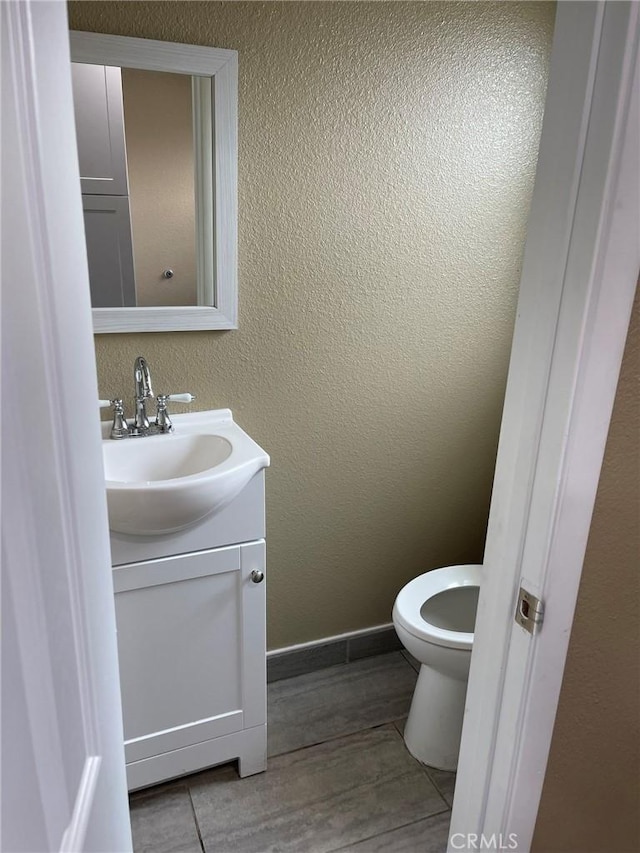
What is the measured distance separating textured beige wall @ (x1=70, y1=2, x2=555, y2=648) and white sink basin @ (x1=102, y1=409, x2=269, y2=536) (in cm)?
15

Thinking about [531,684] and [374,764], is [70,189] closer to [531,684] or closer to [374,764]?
[531,684]

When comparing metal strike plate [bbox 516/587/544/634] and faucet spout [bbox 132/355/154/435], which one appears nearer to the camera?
metal strike plate [bbox 516/587/544/634]

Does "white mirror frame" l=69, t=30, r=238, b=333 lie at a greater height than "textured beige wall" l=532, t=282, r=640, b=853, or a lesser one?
greater

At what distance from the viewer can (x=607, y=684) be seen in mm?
822

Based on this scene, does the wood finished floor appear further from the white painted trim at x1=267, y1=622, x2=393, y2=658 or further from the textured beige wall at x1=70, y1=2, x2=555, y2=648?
the textured beige wall at x1=70, y1=2, x2=555, y2=648

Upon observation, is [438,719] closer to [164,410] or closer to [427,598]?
[427,598]

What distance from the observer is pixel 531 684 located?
2.69ft

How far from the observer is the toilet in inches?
65.2

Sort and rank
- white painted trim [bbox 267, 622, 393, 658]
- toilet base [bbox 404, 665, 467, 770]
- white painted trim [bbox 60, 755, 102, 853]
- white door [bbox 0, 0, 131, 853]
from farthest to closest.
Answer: white painted trim [bbox 267, 622, 393, 658]
toilet base [bbox 404, 665, 467, 770]
white painted trim [bbox 60, 755, 102, 853]
white door [bbox 0, 0, 131, 853]

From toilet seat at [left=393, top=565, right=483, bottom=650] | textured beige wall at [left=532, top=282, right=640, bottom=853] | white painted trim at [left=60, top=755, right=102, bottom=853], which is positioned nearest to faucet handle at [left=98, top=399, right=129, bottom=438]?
toilet seat at [left=393, top=565, right=483, bottom=650]

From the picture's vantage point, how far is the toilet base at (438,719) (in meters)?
1.75

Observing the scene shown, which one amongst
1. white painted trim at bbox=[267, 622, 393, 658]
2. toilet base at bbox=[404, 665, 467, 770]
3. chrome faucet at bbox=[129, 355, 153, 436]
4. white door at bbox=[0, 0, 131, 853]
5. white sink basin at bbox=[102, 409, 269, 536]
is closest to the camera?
white door at bbox=[0, 0, 131, 853]

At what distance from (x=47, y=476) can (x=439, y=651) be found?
138 centimetres

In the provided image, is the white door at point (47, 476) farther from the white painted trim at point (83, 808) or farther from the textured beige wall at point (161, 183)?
the textured beige wall at point (161, 183)
